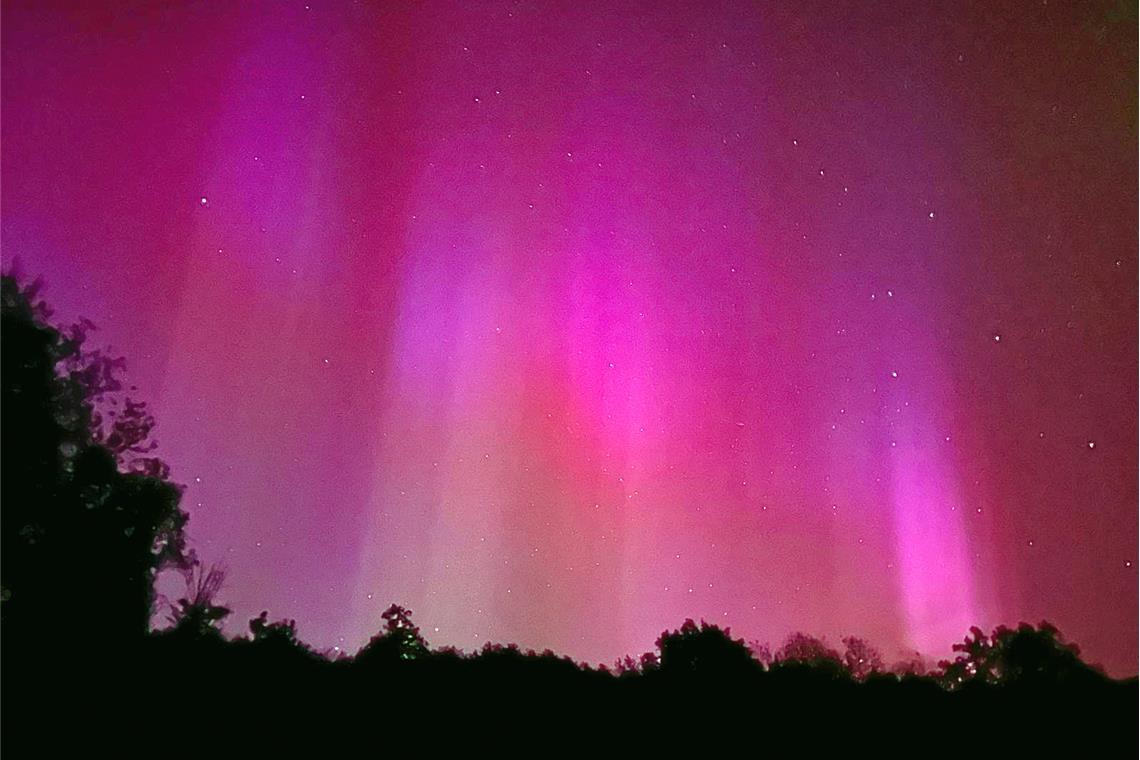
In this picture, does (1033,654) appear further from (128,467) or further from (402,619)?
(128,467)

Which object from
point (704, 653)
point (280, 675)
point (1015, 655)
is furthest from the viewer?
point (1015, 655)

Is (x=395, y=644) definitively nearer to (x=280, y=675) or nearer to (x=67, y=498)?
(x=280, y=675)

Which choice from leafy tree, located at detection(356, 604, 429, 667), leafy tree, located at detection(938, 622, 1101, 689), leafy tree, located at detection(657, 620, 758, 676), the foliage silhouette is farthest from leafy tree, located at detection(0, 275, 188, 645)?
leafy tree, located at detection(938, 622, 1101, 689)

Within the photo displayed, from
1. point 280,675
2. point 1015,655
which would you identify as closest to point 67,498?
point 280,675

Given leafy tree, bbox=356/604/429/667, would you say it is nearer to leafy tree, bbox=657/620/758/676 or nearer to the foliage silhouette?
the foliage silhouette

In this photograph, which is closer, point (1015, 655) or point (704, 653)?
point (704, 653)

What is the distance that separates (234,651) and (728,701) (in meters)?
6.08

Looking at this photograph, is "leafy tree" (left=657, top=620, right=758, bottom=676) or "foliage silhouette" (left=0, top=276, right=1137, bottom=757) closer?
"foliage silhouette" (left=0, top=276, right=1137, bottom=757)

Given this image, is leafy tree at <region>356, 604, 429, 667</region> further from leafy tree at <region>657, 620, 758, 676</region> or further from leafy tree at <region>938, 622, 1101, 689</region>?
leafy tree at <region>938, 622, 1101, 689</region>

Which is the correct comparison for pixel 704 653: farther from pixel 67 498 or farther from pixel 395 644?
pixel 67 498

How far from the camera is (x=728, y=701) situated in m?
9.70

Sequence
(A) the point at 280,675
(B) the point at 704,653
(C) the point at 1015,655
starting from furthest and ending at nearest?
(C) the point at 1015,655, (B) the point at 704,653, (A) the point at 280,675

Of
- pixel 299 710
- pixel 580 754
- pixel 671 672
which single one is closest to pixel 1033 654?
pixel 671 672

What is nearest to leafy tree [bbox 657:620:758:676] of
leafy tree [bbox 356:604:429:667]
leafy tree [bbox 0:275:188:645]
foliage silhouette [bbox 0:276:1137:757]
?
foliage silhouette [bbox 0:276:1137:757]
